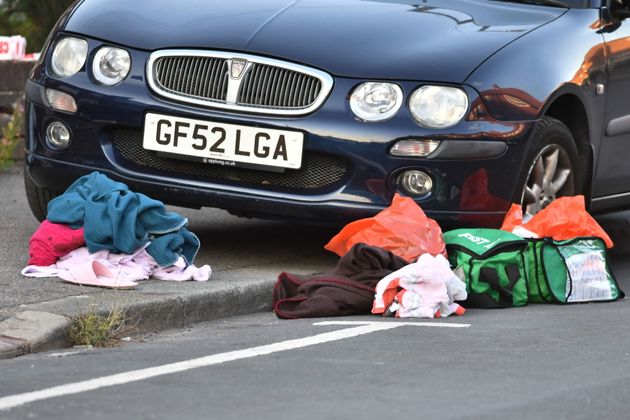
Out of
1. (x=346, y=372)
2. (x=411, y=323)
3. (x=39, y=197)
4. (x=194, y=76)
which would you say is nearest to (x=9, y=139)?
(x=39, y=197)

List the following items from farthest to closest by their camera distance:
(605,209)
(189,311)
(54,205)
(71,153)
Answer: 1. (605,209)
2. (71,153)
3. (54,205)
4. (189,311)

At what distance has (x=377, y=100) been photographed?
733cm

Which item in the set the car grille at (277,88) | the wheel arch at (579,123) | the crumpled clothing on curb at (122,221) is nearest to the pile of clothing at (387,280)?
the crumpled clothing on curb at (122,221)

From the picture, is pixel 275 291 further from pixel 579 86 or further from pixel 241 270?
pixel 579 86

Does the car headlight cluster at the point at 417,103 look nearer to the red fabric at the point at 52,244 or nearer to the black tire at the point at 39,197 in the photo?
the red fabric at the point at 52,244

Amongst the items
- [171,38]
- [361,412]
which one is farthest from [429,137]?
[361,412]

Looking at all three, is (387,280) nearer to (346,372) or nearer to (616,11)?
(346,372)

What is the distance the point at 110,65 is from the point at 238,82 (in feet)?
2.10

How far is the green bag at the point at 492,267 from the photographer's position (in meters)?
7.11

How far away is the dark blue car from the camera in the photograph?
7336 millimetres

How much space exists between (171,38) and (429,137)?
1224mm

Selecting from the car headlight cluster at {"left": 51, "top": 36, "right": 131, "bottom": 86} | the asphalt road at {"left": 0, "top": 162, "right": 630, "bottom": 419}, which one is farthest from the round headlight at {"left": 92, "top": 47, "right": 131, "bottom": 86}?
the asphalt road at {"left": 0, "top": 162, "right": 630, "bottom": 419}

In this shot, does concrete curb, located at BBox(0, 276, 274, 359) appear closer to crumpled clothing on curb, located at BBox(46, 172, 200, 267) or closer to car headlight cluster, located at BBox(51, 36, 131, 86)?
crumpled clothing on curb, located at BBox(46, 172, 200, 267)

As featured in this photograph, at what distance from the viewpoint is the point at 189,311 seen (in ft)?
21.9
